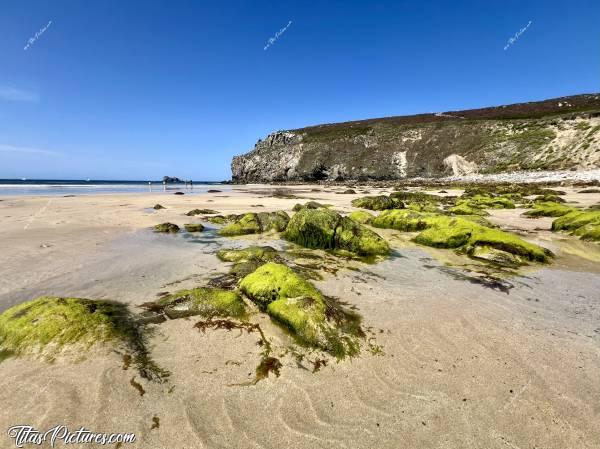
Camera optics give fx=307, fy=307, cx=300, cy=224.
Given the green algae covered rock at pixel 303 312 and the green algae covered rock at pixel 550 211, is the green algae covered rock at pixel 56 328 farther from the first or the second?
the green algae covered rock at pixel 550 211

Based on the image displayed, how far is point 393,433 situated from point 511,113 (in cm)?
8777

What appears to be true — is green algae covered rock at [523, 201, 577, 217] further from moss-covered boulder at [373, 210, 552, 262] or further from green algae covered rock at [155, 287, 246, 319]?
green algae covered rock at [155, 287, 246, 319]

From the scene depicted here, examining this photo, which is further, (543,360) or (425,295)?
(425,295)

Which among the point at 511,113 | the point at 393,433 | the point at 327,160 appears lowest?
the point at 393,433

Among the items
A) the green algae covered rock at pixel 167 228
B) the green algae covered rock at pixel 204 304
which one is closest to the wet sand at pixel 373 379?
the green algae covered rock at pixel 204 304

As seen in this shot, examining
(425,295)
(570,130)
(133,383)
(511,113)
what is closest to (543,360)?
(425,295)

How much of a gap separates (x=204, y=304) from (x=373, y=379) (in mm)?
2859

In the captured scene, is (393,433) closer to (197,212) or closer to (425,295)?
(425,295)

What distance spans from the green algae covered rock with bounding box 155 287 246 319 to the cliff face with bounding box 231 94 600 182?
52.9m

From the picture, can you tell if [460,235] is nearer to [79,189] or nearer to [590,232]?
[590,232]

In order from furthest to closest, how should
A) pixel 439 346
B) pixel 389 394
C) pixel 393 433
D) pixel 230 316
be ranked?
pixel 230 316, pixel 439 346, pixel 389 394, pixel 393 433

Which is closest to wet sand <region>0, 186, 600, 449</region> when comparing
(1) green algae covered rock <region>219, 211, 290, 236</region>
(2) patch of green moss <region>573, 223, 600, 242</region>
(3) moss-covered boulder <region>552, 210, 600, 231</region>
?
(2) patch of green moss <region>573, 223, 600, 242</region>

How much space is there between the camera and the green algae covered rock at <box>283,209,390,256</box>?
28.7 feet

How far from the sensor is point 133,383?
3287 mm
